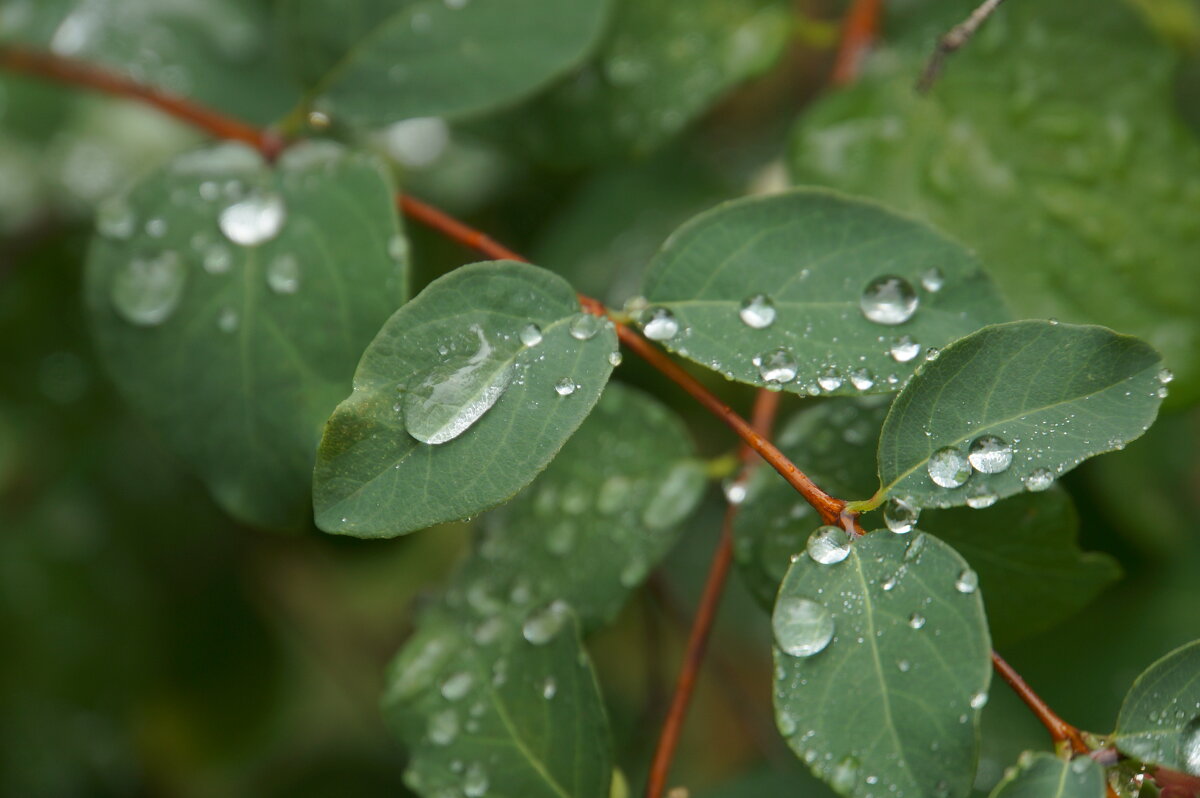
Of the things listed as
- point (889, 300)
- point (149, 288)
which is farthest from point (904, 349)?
point (149, 288)

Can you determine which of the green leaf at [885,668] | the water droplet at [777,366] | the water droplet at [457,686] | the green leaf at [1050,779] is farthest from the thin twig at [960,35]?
the water droplet at [457,686]

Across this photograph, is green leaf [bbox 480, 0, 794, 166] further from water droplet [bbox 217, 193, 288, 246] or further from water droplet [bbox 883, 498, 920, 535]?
water droplet [bbox 883, 498, 920, 535]

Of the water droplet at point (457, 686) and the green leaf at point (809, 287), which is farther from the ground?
the green leaf at point (809, 287)

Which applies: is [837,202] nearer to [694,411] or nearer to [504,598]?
[504,598]

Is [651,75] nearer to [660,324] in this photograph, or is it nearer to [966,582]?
[660,324]

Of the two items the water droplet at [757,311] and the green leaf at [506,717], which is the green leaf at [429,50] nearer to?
the water droplet at [757,311]

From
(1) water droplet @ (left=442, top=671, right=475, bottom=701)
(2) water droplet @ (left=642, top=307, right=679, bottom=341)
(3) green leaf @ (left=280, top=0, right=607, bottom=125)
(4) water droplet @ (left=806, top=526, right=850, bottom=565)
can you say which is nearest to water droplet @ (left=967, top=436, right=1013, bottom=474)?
(4) water droplet @ (left=806, top=526, right=850, bottom=565)
